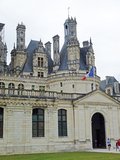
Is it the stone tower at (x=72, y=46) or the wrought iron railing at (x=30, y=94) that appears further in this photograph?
the stone tower at (x=72, y=46)

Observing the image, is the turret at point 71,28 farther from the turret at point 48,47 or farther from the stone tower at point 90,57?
the turret at point 48,47

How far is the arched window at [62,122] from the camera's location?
100ft

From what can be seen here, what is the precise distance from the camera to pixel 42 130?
29.4 meters

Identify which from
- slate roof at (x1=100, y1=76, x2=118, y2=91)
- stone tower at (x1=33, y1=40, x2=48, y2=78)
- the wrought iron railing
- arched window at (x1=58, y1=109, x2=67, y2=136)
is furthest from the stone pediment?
slate roof at (x1=100, y1=76, x2=118, y2=91)

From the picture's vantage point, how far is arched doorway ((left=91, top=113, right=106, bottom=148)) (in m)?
33.6

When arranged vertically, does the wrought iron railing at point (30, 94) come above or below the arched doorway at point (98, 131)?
above

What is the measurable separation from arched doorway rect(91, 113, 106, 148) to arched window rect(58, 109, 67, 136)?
440 centimetres

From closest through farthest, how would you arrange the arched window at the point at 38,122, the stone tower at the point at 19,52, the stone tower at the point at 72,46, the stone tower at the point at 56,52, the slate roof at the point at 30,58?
the arched window at the point at 38,122 → the stone tower at the point at 72,46 → the slate roof at the point at 30,58 → the stone tower at the point at 19,52 → the stone tower at the point at 56,52

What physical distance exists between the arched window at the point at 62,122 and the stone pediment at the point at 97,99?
1845 millimetres

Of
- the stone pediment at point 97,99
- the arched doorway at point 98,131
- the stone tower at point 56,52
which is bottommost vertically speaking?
the arched doorway at point 98,131

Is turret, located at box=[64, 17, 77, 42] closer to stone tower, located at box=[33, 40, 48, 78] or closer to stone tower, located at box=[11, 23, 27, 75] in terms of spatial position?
stone tower, located at box=[33, 40, 48, 78]

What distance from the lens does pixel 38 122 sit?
2923 cm

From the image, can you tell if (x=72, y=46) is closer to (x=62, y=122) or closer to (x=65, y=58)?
(x=65, y=58)

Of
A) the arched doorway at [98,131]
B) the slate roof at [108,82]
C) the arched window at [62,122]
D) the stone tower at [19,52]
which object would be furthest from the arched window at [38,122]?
the slate roof at [108,82]
